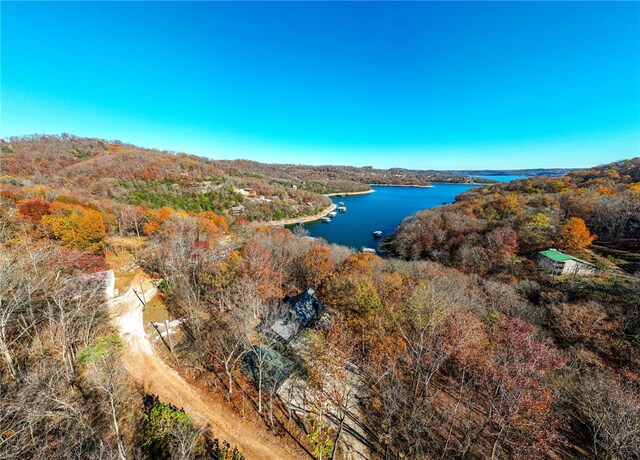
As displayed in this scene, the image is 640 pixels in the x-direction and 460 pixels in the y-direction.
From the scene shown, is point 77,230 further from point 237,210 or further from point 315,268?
point 237,210

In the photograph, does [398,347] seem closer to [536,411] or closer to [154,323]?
[536,411]

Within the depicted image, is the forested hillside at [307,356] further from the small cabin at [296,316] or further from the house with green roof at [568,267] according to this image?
the house with green roof at [568,267]

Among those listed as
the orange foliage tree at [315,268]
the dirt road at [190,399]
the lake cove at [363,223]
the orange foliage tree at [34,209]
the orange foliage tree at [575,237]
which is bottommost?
the lake cove at [363,223]

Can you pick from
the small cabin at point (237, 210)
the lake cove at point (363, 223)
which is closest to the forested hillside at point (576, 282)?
the lake cove at point (363, 223)

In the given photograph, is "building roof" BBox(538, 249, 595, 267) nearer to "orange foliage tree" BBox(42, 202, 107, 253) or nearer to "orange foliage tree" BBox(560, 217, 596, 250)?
"orange foliage tree" BBox(560, 217, 596, 250)

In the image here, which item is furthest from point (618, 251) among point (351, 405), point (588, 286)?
point (351, 405)
